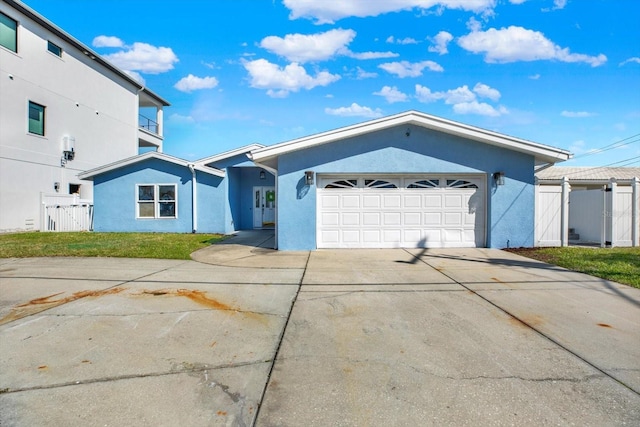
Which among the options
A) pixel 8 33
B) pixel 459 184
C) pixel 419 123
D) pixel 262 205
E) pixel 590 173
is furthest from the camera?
pixel 590 173

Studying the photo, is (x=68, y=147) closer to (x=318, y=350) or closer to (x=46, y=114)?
(x=46, y=114)

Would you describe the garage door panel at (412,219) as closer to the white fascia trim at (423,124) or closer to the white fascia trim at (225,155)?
the white fascia trim at (423,124)

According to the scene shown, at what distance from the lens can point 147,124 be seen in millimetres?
28578

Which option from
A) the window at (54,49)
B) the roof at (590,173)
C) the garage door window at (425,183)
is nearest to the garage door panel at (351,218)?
the garage door window at (425,183)

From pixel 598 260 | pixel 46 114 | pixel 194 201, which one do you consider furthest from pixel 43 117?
pixel 598 260

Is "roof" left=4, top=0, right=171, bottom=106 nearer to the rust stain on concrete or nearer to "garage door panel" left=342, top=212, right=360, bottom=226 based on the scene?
the rust stain on concrete

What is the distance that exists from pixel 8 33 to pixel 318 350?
20.1m

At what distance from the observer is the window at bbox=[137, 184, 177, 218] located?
1563 cm

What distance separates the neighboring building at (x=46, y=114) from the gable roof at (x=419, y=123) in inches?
486

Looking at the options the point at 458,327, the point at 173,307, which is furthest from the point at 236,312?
the point at 458,327

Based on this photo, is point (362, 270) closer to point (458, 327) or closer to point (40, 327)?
point (458, 327)

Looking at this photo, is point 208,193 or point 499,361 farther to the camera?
point 208,193

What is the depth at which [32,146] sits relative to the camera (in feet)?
53.8

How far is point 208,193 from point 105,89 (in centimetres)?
1281
